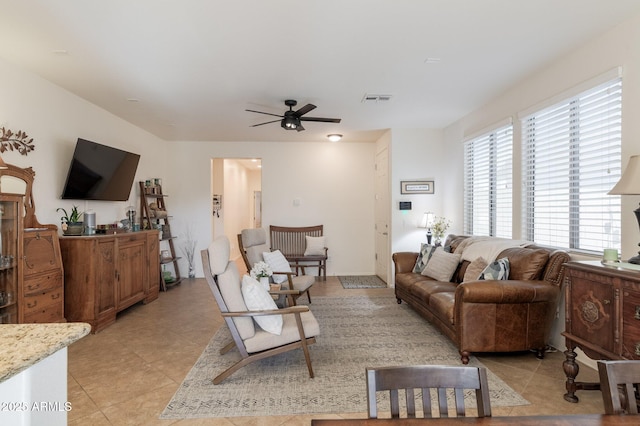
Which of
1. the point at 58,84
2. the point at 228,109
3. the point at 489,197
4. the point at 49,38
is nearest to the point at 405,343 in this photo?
the point at 489,197

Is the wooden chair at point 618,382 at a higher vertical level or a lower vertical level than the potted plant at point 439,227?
lower

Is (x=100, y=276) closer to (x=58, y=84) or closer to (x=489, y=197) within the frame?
(x=58, y=84)

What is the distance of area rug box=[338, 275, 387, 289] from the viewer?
231 inches

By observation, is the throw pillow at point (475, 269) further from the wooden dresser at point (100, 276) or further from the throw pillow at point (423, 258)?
the wooden dresser at point (100, 276)

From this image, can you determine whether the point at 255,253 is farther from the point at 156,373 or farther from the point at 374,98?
the point at 374,98

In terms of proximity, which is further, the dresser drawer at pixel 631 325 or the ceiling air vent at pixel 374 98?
the ceiling air vent at pixel 374 98

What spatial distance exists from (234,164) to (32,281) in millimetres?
6202

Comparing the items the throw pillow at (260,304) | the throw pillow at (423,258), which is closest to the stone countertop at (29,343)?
the throw pillow at (260,304)

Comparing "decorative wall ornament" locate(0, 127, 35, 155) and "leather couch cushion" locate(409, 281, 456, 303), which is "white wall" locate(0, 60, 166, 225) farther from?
"leather couch cushion" locate(409, 281, 456, 303)

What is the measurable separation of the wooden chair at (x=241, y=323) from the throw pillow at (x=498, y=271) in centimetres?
168

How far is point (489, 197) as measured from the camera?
14.8ft

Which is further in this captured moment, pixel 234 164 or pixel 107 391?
pixel 234 164

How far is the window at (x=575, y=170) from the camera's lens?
2721 millimetres

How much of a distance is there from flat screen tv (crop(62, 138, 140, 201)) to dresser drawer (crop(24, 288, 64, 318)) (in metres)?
1.10
